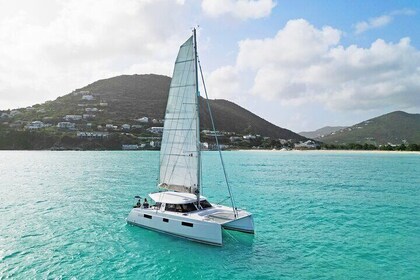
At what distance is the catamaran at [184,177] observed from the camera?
2383cm

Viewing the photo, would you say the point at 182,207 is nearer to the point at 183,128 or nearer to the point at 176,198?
the point at 176,198

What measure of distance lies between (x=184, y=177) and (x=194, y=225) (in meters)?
4.95

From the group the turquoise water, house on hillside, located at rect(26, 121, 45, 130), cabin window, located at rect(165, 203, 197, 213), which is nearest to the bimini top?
cabin window, located at rect(165, 203, 197, 213)

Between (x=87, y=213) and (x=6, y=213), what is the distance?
8.61 m

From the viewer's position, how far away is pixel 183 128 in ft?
87.1

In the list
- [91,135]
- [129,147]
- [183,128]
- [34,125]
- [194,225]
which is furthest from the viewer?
[34,125]

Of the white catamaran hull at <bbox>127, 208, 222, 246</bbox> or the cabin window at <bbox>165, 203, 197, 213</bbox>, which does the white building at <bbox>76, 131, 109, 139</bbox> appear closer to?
the white catamaran hull at <bbox>127, 208, 222, 246</bbox>

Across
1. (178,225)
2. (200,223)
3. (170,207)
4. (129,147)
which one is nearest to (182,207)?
(170,207)

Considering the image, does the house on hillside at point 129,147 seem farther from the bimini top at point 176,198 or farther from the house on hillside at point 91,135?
the bimini top at point 176,198

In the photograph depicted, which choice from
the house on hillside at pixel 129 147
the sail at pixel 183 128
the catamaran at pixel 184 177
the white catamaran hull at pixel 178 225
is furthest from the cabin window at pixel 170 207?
the house on hillside at pixel 129 147

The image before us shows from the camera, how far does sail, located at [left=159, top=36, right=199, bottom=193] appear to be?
25781 mm

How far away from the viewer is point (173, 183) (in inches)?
1090

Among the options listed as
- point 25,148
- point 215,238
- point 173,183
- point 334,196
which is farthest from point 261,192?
point 25,148

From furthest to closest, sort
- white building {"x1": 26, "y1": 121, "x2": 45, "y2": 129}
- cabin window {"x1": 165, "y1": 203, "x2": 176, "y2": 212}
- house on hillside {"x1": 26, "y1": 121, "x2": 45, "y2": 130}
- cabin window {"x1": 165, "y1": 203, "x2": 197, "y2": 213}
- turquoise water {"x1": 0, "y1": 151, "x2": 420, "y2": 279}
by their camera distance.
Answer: white building {"x1": 26, "y1": 121, "x2": 45, "y2": 129} < house on hillside {"x1": 26, "y1": 121, "x2": 45, "y2": 130} < cabin window {"x1": 165, "y1": 203, "x2": 176, "y2": 212} < cabin window {"x1": 165, "y1": 203, "x2": 197, "y2": 213} < turquoise water {"x1": 0, "y1": 151, "x2": 420, "y2": 279}
